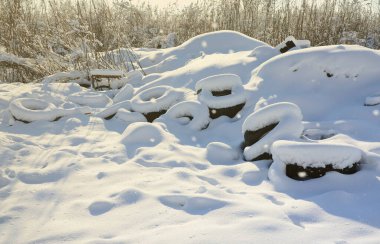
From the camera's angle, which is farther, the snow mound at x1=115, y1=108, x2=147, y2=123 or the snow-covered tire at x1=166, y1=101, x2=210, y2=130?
the snow mound at x1=115, y1=108, x2=147, y2=123

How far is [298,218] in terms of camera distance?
1865 mm

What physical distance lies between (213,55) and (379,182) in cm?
355

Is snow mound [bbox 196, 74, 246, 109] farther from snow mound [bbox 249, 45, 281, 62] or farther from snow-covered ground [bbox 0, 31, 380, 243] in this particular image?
snow mound [bbox 249, 45, 281, 62]

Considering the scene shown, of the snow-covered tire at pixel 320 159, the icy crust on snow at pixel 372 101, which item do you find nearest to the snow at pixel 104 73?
the icy crust on snow at pixel 372 101

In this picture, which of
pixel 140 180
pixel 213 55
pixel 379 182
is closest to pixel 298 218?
pixel 379 182

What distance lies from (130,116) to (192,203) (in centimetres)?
231

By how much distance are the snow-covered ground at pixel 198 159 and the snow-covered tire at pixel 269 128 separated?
0.6 inches

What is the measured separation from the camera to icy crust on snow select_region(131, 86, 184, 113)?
4.25 meters

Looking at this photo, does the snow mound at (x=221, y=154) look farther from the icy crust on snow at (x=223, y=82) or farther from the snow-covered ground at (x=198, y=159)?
the icy crust on snow at (x=223, y=82)

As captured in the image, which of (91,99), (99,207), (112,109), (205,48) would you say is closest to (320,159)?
(99,207)

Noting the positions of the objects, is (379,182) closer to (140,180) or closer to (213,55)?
(140,180)

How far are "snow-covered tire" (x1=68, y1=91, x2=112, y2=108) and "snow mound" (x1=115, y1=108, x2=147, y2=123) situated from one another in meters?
0.69

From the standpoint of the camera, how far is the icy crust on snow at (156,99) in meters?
4.25

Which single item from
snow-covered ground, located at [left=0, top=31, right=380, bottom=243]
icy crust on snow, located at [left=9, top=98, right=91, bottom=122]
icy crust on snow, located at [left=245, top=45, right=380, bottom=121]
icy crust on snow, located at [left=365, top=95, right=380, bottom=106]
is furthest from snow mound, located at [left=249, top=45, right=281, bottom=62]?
icy crust on snow, located at [left=9, top=98, right=91, bottom=122]
